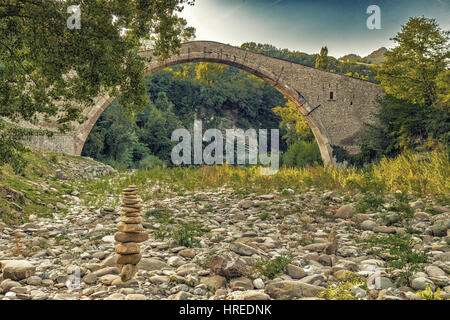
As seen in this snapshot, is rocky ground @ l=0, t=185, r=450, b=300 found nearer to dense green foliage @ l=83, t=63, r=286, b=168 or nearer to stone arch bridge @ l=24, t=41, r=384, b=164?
stone arch bridge @ l=24, t=41, r=384, b=164

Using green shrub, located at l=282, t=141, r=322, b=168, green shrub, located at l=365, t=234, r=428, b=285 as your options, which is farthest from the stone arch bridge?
green shrub, located at l=365, t=234, r=428, b=285

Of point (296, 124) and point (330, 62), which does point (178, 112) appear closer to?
point (296, 124)

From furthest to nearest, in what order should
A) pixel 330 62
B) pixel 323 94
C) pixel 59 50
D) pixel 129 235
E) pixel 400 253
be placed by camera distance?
pixel 330 62 < pixel 323 94 < pixel 59 50 < pixel 400 253 < pixel 129 235

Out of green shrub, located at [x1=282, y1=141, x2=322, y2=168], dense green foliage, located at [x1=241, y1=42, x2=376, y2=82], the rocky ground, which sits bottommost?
the rocky ground

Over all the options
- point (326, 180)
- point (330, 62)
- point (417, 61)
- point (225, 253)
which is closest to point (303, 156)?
point (417, 61)

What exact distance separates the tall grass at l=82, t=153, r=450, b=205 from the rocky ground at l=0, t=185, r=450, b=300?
46.3 inches

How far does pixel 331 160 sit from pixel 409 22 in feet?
26.7

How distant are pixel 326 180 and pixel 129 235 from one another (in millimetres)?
7283

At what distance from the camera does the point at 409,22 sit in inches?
489

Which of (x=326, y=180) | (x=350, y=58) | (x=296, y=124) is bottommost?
(x=326, y=180)

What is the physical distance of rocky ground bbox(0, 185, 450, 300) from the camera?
2.79 meters

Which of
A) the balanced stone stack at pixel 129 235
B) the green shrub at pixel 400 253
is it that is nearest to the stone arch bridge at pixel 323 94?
the green shrub at pixel 400 253

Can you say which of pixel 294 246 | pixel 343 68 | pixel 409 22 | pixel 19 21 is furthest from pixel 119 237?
pixel 343 68

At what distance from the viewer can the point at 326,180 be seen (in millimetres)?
9125
